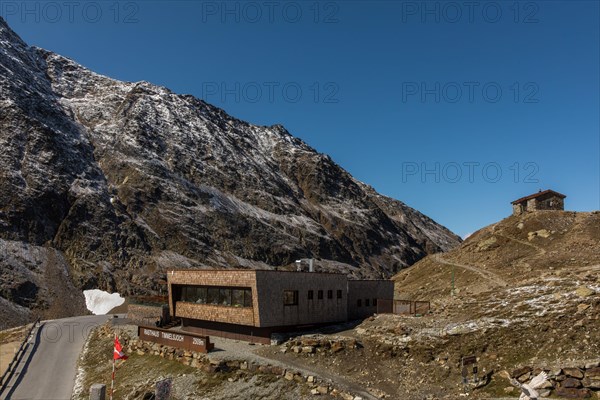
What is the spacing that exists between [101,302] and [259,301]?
63744 mm

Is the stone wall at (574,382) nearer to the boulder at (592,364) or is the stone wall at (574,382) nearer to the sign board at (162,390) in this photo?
the boulder at (592,364)

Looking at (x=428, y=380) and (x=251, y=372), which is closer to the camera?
(x=428, y=380)

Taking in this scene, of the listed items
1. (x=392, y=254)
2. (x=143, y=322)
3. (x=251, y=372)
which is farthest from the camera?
(x=392, y=254)

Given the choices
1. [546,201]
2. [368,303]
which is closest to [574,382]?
[368,303]

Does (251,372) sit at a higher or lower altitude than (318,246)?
lower

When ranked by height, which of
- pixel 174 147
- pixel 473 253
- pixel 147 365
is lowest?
pixel 147 365

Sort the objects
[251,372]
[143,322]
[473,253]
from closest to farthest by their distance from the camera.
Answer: [251,372]
[143,322]
[473,253]

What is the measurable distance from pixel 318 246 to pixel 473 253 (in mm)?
96794

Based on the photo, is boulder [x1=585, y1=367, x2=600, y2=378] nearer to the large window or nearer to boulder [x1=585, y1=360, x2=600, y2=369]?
boulder [x1=585, y1=360, x2=600, y2=369]

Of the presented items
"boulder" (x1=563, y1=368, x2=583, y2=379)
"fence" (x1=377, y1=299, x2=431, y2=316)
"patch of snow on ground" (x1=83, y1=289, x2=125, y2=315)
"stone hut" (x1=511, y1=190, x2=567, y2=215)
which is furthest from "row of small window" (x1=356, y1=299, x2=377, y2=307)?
"patch of snow on ground" (x1=83, y1=289, x2=125, y2=315)

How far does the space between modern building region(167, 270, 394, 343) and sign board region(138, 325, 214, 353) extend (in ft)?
13.8

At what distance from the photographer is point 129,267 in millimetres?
117188

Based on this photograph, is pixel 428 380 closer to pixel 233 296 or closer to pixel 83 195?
pixel 233 296

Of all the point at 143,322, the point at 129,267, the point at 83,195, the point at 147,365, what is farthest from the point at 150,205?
the point at 147,365
